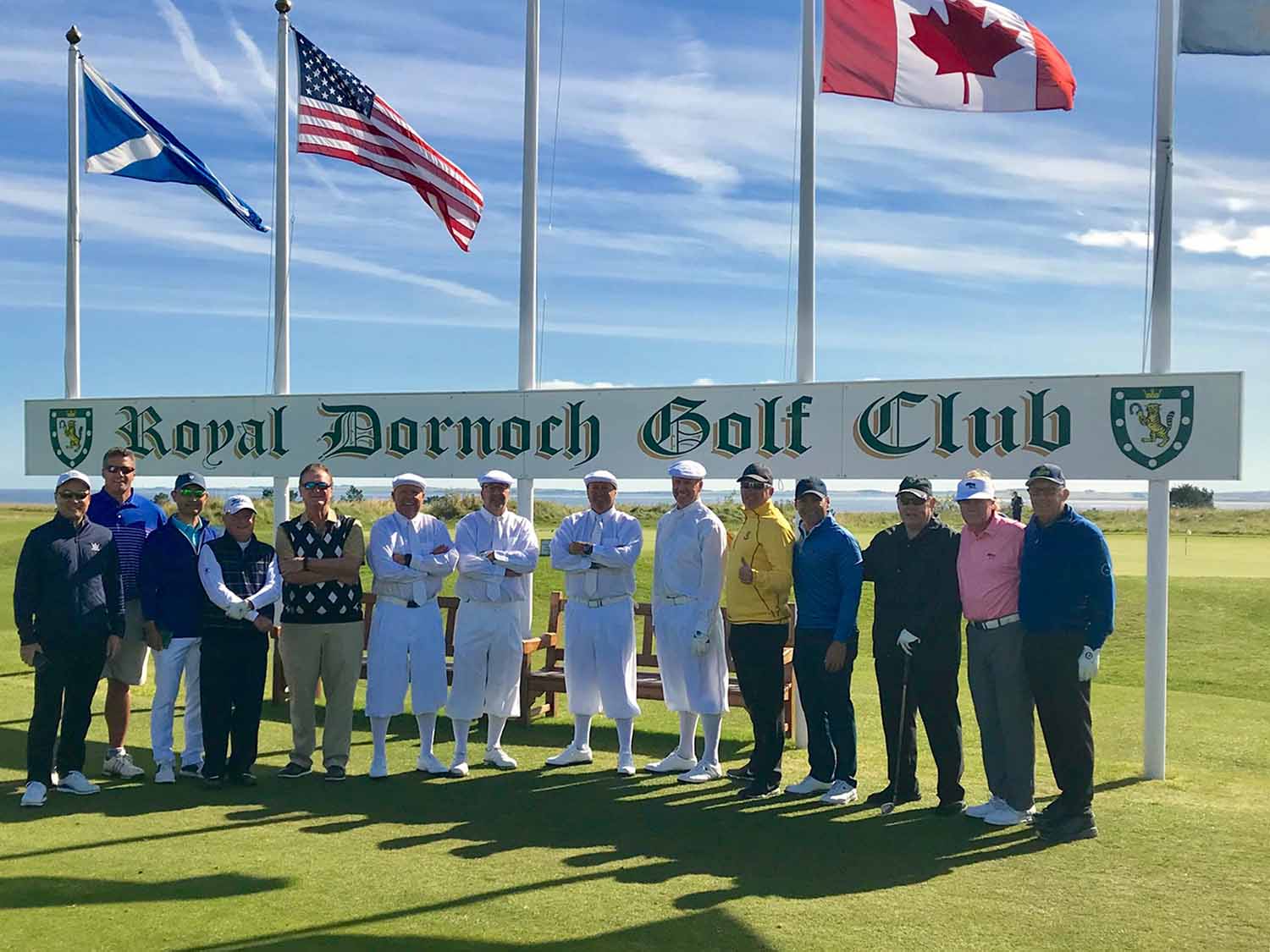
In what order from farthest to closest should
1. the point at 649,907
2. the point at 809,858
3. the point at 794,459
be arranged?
the point at 794,459, the point at 809,858, the point at 649,907

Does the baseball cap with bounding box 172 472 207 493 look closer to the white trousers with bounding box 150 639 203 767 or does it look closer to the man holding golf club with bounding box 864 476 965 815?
the white trousers with bounding box 150 639 203 767

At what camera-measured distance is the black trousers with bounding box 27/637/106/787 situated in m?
6.59

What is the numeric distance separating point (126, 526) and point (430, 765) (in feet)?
8.02

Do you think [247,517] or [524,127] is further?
[524,127]

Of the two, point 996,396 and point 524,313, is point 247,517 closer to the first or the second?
point 524,313

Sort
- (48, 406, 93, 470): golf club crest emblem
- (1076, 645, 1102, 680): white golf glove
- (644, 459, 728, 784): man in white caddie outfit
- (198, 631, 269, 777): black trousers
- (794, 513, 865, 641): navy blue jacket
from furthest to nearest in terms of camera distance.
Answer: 1. (48, 406, 93, 470): golf club crest emblem
2. (644, 459, 728, 784): man in white caddie outfit
3. (198, 631, 269, 777): black trousers
4. (794, 513, 865, 641): navy blue jacket
5. (1076, 645, 1102, 680): white golf glove

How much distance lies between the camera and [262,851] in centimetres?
568

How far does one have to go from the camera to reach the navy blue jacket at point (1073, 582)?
598cm

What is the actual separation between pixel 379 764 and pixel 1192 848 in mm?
4643

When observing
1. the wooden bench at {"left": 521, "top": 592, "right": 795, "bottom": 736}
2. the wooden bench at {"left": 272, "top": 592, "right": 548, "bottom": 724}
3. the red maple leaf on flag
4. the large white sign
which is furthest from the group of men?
the red maple leaf on flag

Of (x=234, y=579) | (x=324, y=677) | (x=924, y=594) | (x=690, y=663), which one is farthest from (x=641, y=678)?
(x=234, y=579)

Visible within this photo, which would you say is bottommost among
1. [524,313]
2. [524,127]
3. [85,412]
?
[85,412]

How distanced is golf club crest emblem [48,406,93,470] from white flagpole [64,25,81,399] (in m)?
0.20

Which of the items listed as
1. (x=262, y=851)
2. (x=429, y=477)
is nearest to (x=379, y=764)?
(x=262, y=851)
